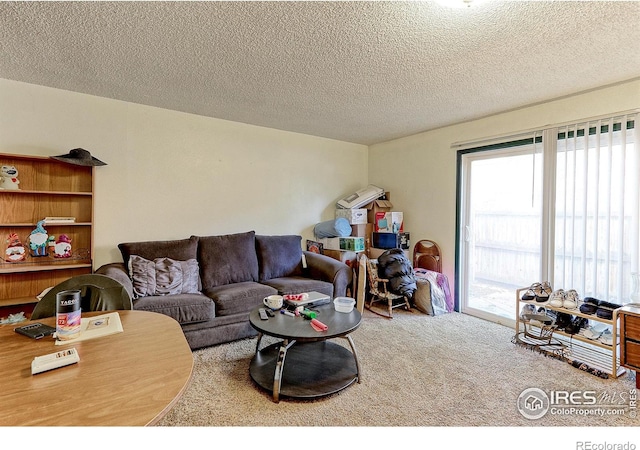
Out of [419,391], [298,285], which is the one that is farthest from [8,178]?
[419,391]

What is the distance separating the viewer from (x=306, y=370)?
7.43 feet

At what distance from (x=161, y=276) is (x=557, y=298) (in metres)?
3.57

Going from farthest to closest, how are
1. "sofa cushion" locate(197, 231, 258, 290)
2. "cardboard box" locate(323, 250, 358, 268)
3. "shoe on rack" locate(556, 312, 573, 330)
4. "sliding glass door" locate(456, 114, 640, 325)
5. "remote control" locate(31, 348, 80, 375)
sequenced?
"cardboard box" locate(323, 250, 358, 268)
"sofa cushion" locate(197, 231, 258, 290)
"shoe on rack" locate(556, 312, 573, 330)
"sliding glass door" locate(456, 114, 640, 325)
"remote control" locate(31, 348, 80, 375)

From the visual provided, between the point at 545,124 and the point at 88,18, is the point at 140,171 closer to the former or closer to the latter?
the point at 88,18

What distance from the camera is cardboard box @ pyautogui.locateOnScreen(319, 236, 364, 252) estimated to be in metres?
4.11

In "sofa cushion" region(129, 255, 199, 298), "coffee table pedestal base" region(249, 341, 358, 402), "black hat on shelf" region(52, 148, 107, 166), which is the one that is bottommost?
"coffee table pedestal base" region(249, 341, 358, 402)

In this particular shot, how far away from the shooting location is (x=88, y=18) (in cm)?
177

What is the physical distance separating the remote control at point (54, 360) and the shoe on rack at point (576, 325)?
3396mm

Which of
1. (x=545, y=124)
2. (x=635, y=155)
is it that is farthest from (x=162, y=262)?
(x=635, y=155)

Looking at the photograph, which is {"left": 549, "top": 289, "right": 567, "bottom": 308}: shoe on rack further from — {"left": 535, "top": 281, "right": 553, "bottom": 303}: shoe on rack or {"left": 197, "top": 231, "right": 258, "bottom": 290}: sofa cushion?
{"left": 197, "top": 231, "right": 258, "bottom": 290}: sofa cushion

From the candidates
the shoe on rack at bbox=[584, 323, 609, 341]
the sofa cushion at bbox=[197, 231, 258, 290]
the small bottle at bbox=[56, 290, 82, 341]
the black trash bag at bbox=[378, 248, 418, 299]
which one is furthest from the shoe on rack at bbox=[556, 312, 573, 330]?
the small bottle at bbox=[56, 290, 82, 341]

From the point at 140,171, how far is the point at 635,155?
4537 millimetres

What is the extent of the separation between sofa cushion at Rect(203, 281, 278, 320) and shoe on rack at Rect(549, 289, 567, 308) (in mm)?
2510

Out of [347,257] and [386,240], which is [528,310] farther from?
[347,257]
